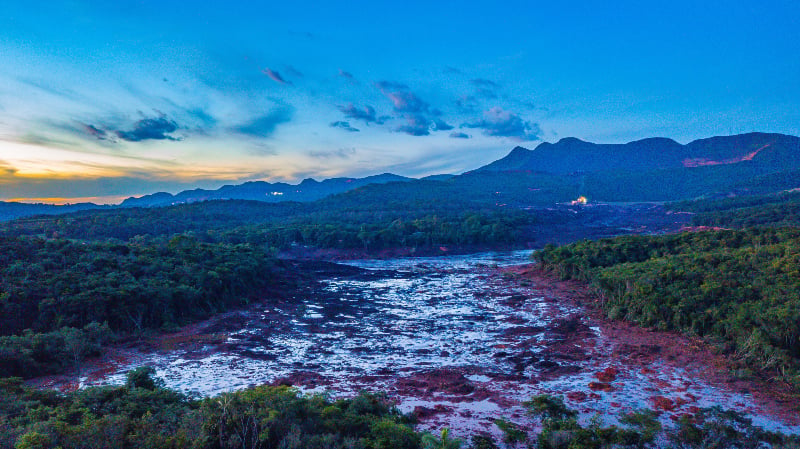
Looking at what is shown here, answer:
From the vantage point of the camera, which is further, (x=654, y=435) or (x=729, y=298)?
(x=729, y=298)

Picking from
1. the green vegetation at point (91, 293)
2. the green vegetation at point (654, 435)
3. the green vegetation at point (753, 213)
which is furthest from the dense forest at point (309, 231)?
the green vegetation at point (654, 435)

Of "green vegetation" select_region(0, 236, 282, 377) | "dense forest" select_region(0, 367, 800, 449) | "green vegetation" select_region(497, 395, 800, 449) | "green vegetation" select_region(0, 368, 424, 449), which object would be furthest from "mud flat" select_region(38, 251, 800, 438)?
"green vegetation" select_region(0, 368, 424, 449)

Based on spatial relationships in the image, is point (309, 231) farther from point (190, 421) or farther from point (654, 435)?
point (654, 435)

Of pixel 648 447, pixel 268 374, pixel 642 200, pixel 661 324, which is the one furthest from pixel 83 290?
pixel 642 200

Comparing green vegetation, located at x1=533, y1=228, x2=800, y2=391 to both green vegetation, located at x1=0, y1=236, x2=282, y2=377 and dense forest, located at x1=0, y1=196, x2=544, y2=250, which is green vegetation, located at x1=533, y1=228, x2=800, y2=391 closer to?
green vegetation, located at x1=0, y1=236, x2=282, y2=377

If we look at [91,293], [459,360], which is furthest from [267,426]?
[91,293]

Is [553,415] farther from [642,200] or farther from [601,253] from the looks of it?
[642,200]

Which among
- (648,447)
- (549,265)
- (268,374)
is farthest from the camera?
(549,265)
